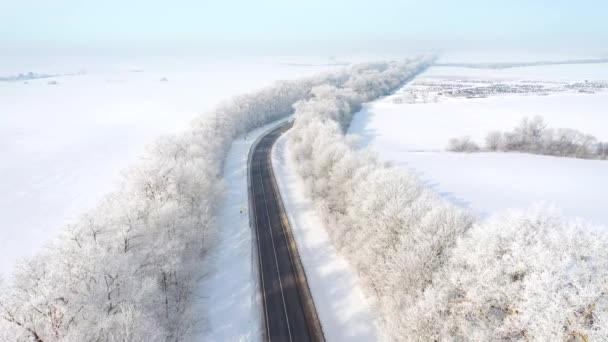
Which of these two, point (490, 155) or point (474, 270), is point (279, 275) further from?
point (490, 155)

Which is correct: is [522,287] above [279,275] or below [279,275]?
above

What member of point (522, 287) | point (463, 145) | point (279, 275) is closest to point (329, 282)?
point (279, 275)

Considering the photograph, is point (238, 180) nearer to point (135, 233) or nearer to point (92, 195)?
point (92, 195)

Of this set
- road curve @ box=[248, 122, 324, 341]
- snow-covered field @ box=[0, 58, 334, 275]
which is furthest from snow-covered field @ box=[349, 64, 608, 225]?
snow-covered field @ box=[0, 58, 334, 275]

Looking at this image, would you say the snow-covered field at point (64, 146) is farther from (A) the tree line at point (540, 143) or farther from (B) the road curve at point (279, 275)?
(A) the tree line at point (540, 143)

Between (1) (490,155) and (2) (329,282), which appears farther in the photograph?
(1) (490,155)

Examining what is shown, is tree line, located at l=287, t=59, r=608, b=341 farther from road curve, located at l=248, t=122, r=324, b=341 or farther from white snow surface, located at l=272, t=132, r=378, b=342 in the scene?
road curve, located at l=248, t=122, r=324, b=341
